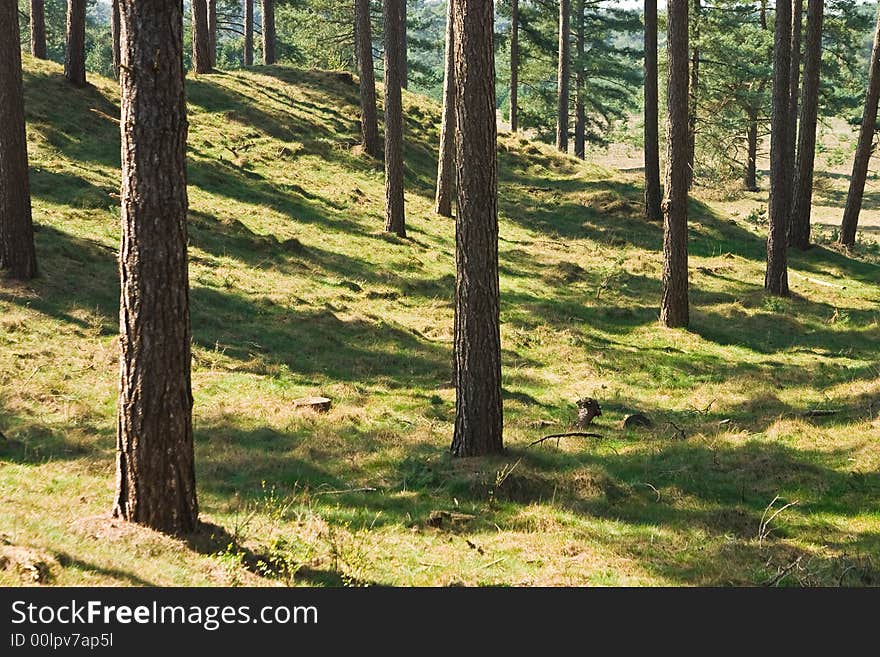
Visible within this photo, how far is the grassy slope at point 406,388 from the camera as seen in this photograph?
26.9 ft

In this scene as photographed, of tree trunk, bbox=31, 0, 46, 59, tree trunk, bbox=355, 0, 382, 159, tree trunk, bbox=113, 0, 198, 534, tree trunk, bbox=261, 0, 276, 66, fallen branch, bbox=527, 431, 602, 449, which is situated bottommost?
fallen branch, bbox=527, 431, 602, 449

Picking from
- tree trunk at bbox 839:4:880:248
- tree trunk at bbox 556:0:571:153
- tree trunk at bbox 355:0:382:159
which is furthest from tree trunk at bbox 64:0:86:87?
tree trunk at bbox 839:4:880:248

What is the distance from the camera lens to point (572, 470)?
1093cm

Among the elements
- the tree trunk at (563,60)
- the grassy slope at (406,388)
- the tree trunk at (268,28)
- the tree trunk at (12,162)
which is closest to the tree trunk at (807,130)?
the grassy slope at (406,388)

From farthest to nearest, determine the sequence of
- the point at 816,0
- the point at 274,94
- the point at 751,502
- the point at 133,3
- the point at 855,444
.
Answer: the point at 274,94
the point at 816,0
the point at 855,444
the point at 751,502
the point at 133,3

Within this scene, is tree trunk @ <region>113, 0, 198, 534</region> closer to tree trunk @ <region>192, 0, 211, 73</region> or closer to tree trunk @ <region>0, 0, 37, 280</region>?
tree trunk @ <region>0, 0, 37, 280</region>

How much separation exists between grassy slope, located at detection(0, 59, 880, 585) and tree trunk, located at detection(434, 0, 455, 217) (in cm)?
97

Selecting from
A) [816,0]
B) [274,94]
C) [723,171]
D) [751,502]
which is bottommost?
[751,502]

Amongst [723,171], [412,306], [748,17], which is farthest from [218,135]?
[748,17]

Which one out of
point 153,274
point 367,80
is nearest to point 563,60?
point 367,80

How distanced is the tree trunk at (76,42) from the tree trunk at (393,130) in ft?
29.0

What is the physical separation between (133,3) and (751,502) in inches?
326

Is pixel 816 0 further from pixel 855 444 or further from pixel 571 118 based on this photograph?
pixel 571 118

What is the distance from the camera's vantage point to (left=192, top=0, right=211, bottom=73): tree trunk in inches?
1211
